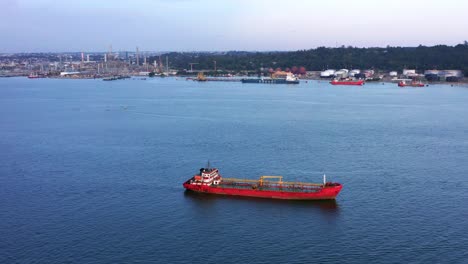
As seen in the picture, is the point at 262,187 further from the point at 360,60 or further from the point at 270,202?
the point at 360,60

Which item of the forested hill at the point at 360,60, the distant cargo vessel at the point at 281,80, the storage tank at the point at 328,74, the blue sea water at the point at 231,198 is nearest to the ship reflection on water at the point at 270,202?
the blue sea water at the point at 231,198

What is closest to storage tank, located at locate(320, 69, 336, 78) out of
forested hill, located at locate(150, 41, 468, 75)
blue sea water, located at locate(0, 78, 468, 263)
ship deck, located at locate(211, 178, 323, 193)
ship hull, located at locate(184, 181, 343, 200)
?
forested hill, located at locate(150, 41, 468, 75)

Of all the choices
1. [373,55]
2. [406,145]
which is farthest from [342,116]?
[373,55]

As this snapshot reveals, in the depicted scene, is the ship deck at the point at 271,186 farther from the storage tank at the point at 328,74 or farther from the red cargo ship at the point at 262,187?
the storage tank at the point at 328,74

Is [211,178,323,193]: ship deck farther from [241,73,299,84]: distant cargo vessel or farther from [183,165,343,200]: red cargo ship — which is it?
[241,73,299,84]: distant cargo vessel

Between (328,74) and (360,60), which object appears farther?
(360,60)

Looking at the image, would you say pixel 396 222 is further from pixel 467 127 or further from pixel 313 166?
pixel 467 127

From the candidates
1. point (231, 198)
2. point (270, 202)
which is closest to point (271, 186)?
point (270, 202)
